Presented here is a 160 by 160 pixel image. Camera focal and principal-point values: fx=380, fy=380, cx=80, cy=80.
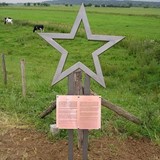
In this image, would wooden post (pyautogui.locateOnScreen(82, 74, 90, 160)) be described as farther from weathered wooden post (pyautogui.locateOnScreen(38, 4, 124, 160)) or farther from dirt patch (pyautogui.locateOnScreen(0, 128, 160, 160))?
dirt patch (pyautogui.locateOnScreen(0, 128, 160, 160))

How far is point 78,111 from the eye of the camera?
19.1 feet

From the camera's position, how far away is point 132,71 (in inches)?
632

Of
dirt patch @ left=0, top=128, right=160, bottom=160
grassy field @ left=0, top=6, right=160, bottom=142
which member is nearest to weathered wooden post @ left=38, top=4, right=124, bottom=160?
dirt patch @ left=0, top=128, right=160, bottom=160

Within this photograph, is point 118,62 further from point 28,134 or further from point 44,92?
point 28,134

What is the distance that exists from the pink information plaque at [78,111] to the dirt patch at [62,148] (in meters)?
1.08

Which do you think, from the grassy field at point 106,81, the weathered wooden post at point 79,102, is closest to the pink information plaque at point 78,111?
the weathered wooden post at point 79,102

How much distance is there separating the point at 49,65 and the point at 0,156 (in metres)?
11.0

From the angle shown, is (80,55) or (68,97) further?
(80,55)

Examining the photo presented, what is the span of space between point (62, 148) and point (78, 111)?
1.46 meters

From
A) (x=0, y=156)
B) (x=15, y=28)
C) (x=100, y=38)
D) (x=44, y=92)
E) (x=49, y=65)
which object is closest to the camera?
(x=100, y=38)

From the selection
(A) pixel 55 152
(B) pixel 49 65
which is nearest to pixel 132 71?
(B) pixel 49 65

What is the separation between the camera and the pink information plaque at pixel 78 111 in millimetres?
5809

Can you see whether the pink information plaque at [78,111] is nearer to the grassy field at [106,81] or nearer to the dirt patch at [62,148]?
the dirt patch at [62,148]

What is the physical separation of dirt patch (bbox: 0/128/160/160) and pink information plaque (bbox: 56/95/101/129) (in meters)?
1.08
